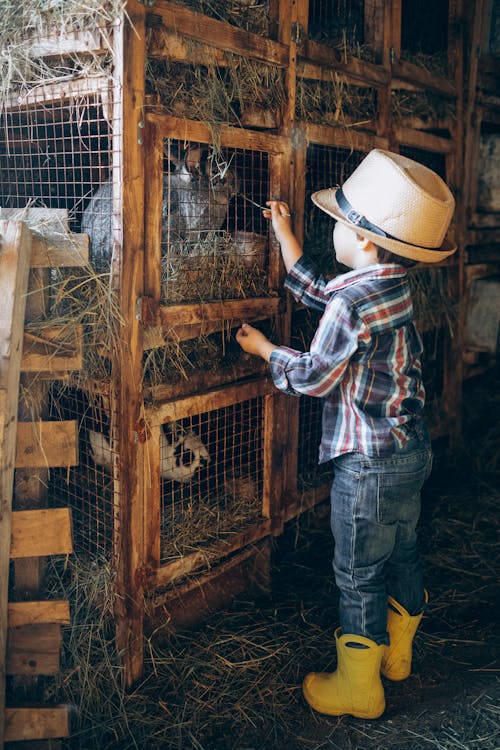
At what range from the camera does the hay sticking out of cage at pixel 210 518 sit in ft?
10.7

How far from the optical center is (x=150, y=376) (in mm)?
3025

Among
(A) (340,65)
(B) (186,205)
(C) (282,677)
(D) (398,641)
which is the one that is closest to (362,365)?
(B) (186,205)

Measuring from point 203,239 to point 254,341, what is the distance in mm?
511

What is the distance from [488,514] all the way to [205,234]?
272 centimetres

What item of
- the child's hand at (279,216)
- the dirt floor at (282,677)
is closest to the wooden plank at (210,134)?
the child's hand at (279,216)

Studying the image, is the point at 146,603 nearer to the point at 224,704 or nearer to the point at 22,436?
the point at 224,704

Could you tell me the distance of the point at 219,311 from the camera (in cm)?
317

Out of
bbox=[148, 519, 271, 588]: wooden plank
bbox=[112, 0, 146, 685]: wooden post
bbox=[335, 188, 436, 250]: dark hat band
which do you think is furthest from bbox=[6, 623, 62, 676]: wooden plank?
bbox=[335, 188, 436, 250]: dark hat band

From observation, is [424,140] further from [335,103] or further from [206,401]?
[206,401]

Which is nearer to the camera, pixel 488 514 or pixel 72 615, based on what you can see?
pixel 72 615

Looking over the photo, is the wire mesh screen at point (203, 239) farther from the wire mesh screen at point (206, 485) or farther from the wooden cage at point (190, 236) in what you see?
the wire mesh screen at point (206, 485)

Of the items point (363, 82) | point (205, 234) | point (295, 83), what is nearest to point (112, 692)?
point (205, 234)

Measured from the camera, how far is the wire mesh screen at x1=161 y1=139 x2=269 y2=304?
120 inches

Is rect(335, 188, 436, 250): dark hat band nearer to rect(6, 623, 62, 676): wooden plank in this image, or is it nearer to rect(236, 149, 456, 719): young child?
rect(236, 149, 456, 719): young child
